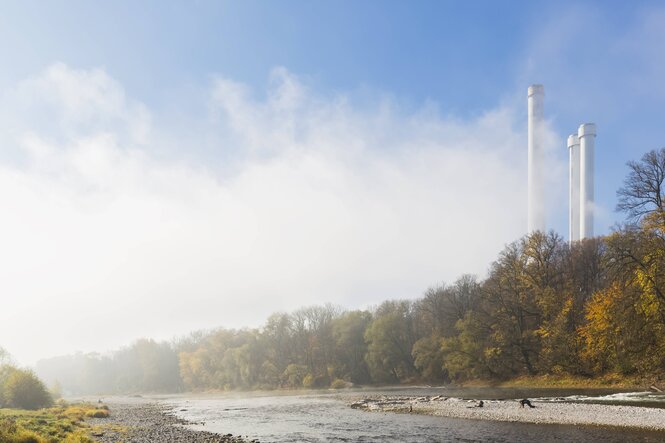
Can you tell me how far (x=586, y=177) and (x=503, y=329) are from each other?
67.0 metres

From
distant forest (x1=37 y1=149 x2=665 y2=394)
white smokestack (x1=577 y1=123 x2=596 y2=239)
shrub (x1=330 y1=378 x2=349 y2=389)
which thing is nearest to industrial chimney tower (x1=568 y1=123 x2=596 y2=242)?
white smokestack (x1=577 y1=123 x2=596 y2=239)

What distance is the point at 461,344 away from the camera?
7944cm

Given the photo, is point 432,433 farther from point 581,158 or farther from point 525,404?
point 581,158

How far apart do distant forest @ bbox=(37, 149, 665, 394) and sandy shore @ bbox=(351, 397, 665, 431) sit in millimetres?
14350

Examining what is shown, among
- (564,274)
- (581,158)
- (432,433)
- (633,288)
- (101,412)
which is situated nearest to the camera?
(432,433)

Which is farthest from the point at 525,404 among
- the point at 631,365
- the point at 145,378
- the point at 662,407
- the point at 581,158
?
the point at 145,378

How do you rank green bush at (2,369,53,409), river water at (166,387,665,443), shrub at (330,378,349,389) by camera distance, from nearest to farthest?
river water at (166,387,665,443) < green bush at (2,369,53,409) < shrub at (330,378,349,389)

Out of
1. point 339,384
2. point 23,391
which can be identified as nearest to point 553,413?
point 23,391

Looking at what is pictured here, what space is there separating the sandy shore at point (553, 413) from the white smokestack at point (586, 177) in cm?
8851

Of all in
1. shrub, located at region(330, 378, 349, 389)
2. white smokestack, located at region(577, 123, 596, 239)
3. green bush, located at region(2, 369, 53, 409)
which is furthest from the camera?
white smokestack, located at region(577, 123, 596, 239)

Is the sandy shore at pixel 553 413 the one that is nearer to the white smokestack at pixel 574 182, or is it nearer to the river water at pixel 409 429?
the river water at pixel 409 429

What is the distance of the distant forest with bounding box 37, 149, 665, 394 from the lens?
146ft

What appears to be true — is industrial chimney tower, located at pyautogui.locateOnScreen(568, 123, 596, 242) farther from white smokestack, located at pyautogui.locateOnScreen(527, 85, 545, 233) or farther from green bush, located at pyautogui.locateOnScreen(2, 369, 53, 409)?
green bush, located at pyautogui.locateOnScreen(2, 369, 53, 409)

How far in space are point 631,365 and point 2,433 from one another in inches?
2126
